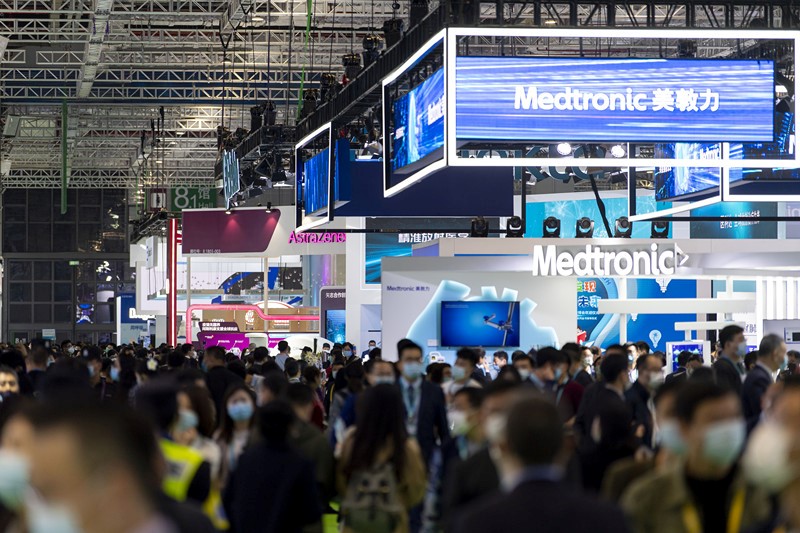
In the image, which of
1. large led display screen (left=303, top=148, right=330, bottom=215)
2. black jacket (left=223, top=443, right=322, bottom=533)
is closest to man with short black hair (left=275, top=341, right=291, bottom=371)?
large led display screen (left=303, top=148, right=330, bottom=215)

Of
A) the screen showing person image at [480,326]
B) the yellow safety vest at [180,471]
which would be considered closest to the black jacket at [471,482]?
the yellow safety vest at [180,471]

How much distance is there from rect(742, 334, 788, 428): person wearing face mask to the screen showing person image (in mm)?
10191

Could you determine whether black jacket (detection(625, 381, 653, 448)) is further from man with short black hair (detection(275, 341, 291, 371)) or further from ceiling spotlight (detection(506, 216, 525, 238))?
ceiling spotlight (detection(506, 216, 525, 238))

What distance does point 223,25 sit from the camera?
23.9 m

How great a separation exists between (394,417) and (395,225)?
15752 millimetres

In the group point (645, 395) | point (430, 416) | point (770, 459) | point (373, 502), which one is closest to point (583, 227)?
point (645, 395)

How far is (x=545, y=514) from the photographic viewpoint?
2.73 meters

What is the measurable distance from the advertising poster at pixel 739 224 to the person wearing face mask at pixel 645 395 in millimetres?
19870

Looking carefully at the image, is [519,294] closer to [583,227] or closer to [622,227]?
[583,227]

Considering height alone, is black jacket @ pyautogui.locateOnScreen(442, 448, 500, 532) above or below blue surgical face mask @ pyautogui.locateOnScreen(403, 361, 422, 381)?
below

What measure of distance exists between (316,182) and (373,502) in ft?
38.9

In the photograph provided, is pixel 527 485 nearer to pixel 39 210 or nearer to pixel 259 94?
pixel 259 94

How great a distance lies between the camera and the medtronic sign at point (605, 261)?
1773 centimetres

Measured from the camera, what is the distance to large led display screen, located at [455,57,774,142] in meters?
9.48
